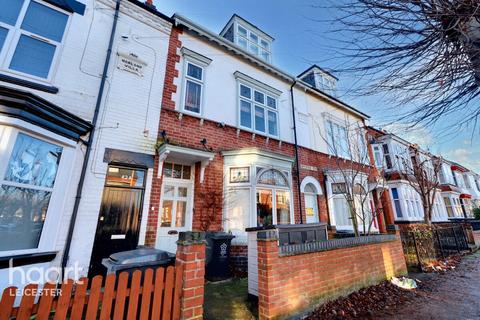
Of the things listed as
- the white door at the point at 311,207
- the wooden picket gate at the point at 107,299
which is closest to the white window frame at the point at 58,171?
the wooden picket gate at the point at 107,299

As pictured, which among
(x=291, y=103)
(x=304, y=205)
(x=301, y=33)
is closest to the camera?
(x=301, y=33)

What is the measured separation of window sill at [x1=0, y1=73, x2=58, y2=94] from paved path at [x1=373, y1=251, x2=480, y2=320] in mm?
8367

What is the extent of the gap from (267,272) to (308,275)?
108cm

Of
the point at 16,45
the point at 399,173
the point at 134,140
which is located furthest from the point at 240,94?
the point at 399,173

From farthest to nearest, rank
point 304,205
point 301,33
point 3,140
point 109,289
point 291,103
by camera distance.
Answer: point 291,103 < point 304,205 < point 3,140 < point 301,33 < point 109,289

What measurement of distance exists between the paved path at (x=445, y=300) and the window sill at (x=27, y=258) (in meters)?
6.39

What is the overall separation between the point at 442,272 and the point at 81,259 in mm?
10289

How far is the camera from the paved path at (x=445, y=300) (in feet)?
12.5

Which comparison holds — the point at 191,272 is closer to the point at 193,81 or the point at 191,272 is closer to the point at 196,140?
the point at 196,140

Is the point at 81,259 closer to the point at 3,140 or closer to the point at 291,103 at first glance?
the point at 3,140

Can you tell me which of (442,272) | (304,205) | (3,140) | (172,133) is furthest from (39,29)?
(442,272)

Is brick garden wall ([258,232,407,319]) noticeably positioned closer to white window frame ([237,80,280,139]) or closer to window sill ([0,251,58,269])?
window sill ([0,251,58,269])

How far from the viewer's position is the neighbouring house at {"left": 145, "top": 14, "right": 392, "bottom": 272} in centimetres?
661

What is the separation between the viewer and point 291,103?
10758 mm
